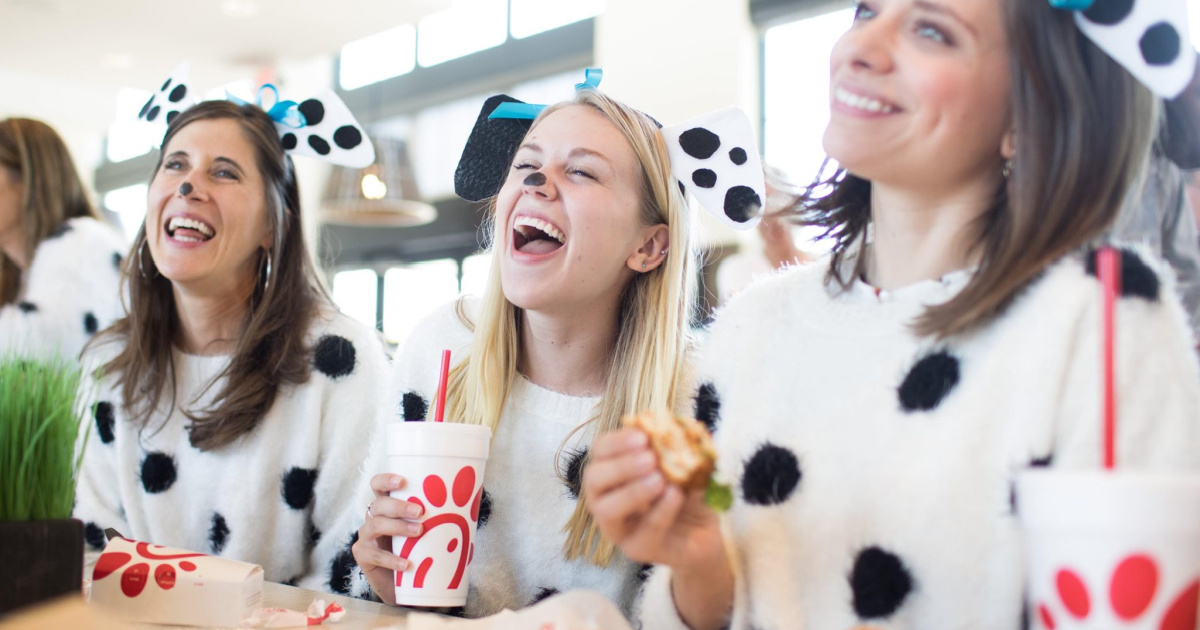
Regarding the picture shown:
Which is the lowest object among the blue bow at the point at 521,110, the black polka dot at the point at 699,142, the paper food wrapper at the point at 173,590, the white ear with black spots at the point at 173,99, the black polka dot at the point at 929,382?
the paper food wrapper at the point at 173,590

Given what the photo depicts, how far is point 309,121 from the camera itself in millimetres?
2252

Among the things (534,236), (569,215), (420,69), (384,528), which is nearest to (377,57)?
(420,69)

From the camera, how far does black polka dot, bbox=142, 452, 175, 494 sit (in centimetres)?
200

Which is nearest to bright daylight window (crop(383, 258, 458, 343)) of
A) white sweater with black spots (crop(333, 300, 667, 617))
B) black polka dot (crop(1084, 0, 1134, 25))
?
white sweater with black spots (crop(333, 300, 667, 617))

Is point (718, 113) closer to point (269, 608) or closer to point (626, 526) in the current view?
point (626, 526)

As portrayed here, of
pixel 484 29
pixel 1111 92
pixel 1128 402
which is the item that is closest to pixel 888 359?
pixel 1128 402

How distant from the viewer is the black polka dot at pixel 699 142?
1.73 meters

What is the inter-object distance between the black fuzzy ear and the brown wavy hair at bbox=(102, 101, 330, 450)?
47 centimetres

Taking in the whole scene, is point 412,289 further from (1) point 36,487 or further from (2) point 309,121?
(1) point 36,487

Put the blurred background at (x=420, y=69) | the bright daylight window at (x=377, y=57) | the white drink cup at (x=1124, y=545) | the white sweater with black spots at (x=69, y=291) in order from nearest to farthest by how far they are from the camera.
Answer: the white drink cup at (x=1124, y=545)
the white sweater with black spots at (x=69, y=291)
the blurred background at (x=420, y=69)
the bright daylight window at (x=377, y=57)

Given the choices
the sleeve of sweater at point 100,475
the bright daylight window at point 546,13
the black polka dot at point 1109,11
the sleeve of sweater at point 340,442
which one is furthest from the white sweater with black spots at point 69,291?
the bright daylight window at point 546,13

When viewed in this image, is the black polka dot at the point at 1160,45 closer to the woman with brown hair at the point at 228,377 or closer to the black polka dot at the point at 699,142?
the black polka dot at the point at 699,142

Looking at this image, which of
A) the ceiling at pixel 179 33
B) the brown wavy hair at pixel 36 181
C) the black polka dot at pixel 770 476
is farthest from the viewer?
the ceiling at pixel 179 33

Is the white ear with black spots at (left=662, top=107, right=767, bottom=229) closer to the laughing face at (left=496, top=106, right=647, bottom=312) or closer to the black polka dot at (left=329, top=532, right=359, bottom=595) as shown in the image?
the laughing face at (left=496, top=106, right=647, bottom=312)
